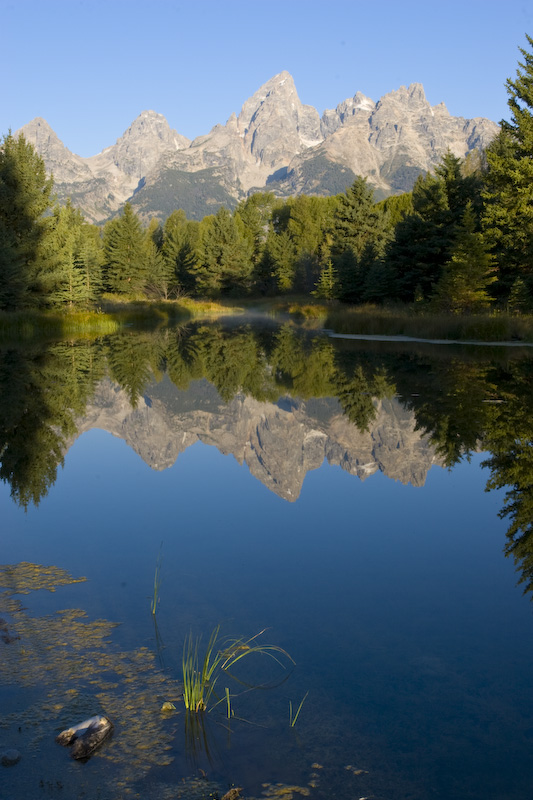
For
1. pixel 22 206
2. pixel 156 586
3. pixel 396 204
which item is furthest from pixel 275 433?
pixel 396 204

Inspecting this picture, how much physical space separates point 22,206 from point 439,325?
22244mm

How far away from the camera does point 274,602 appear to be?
14.5 ft

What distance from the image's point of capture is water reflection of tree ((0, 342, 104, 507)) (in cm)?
771

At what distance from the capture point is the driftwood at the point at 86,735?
9.49 ft

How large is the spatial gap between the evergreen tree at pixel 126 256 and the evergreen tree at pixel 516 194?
45.2 m

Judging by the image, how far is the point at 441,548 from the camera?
5559 millimetres

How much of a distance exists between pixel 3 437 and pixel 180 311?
53857mm

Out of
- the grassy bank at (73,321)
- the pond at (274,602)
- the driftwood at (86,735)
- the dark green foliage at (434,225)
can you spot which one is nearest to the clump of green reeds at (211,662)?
the pond at (274,602)

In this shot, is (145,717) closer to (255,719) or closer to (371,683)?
(255,719)

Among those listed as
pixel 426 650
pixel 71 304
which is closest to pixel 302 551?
pixel 426 650

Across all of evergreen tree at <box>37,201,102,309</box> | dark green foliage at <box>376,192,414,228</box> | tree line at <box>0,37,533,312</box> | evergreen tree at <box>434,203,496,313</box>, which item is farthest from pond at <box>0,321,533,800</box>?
dark green foliage at <box>376,192,414,228</box>

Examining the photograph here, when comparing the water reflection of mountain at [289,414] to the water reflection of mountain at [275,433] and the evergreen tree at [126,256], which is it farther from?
the evergreen tree at [126,256]

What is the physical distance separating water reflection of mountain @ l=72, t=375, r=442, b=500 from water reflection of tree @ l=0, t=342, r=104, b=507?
19.2 inches

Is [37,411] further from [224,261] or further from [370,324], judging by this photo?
[224,261]
